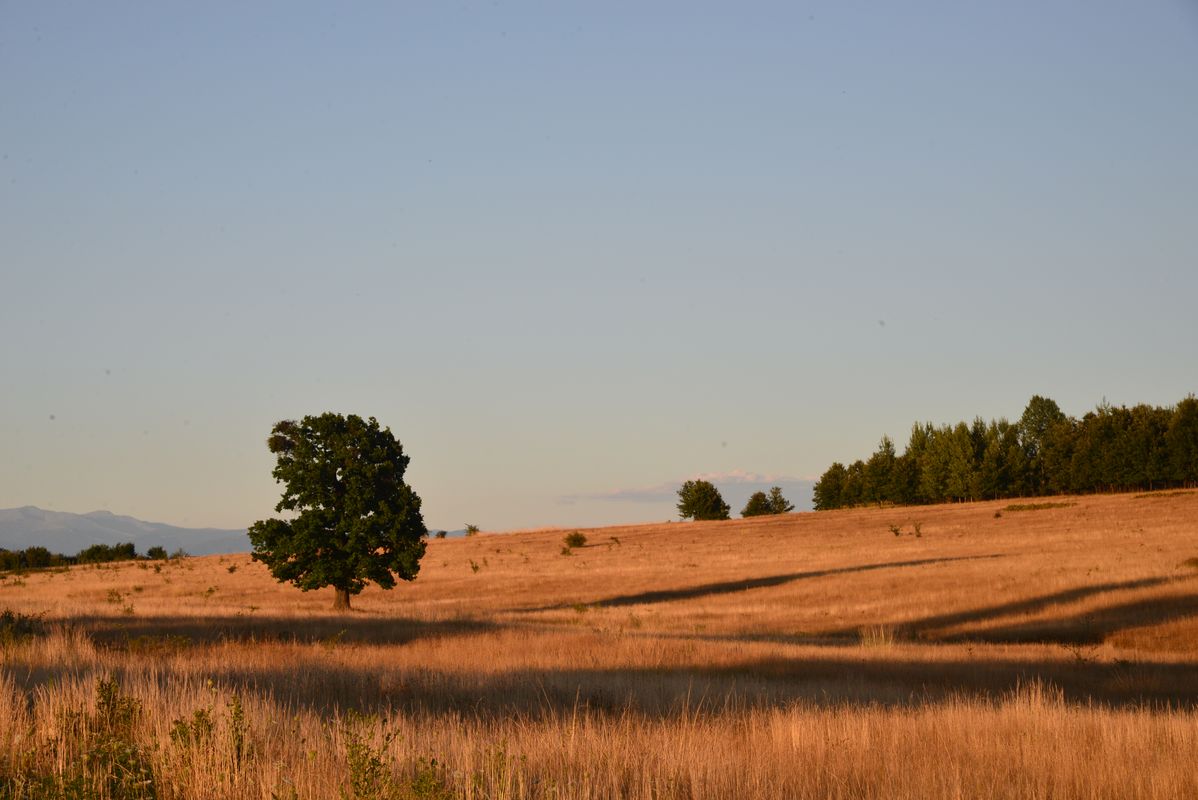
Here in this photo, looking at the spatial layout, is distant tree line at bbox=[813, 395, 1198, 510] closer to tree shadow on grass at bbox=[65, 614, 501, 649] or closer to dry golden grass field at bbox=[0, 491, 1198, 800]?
dry golden grass field at bbox=[0, 491, 1198, 800]

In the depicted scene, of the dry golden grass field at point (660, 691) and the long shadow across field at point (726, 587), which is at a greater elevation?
the dry golden grass field at point (660, 691)

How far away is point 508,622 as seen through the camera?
31.4 m

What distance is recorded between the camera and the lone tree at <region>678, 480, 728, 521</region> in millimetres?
130000

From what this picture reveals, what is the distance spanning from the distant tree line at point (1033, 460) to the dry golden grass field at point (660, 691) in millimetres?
64224

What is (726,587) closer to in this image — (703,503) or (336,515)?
(336,515)

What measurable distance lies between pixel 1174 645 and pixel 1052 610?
245 inches

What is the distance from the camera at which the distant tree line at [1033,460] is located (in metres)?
107

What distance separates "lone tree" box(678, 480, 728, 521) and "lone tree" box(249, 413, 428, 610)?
304 feet

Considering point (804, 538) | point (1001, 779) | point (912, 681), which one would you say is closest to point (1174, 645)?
point (912, 681)

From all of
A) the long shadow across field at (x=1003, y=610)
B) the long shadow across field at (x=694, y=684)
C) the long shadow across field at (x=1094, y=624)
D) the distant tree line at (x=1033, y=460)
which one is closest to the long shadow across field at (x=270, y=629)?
the long shadow across field at (x=694, y=684)

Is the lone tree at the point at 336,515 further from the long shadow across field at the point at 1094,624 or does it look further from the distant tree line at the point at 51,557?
the distant tree line at the point at 51,557

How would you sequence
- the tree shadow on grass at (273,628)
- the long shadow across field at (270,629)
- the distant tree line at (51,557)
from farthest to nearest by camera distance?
the distant tree line at (51,557) → the tree shadow on grass at (273,628) → the long shadow across field at (270,629)

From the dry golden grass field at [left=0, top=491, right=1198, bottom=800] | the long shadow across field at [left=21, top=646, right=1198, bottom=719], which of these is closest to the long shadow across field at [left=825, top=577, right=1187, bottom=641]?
the dry golden grass field at [left=0, top=491, right=1198, bottom=800]

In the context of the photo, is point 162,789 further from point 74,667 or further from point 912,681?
point 912,681
